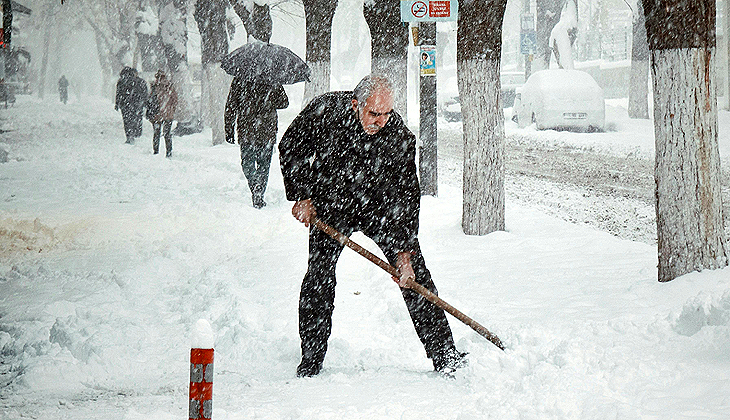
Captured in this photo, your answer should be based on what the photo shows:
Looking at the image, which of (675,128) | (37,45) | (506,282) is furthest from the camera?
(37,45)

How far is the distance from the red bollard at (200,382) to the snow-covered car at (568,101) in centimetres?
1945

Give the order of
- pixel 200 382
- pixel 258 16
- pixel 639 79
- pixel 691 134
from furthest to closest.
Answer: pixel 639 79 < pixel 258 16 < pixel 691 134 < pixel 200 382

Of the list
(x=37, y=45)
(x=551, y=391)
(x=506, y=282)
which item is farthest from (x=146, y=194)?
(x=37, y=45)

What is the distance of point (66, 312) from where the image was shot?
18.1 ft

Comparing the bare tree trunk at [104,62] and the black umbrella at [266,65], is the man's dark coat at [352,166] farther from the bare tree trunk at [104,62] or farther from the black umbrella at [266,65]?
the bare tree trunk at [104,62]

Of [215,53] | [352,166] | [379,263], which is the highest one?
[215,53]

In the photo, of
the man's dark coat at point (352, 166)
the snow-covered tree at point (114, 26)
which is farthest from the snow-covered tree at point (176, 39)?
the man's dark coat at point (352, 166)

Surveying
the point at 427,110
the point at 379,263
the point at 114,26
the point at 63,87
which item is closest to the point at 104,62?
the point at 63,87

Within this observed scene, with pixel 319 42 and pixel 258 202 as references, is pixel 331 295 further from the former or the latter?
pixel 319 42

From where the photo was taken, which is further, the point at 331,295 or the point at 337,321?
the point at 337,321

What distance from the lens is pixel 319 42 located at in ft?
42.5

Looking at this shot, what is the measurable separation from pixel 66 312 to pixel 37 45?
A: 66153mm

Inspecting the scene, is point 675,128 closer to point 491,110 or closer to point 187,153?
point 491,110

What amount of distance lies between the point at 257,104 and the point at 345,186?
583 cm
